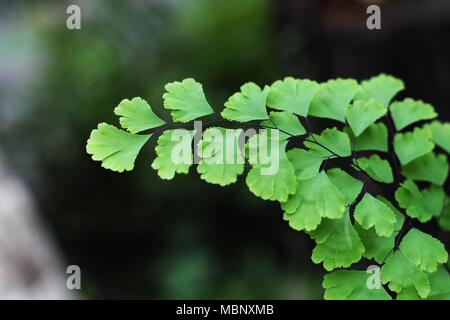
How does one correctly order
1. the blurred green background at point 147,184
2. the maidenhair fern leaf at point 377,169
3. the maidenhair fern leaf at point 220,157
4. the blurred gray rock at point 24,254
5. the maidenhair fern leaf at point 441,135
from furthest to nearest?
the blurred green background at point 147,184 → the blurred gray rock at point 24,254 → the maidenhair fern leaf at point 441,135 → the maidenhair fern leaf at point 377,169 → the maidenhair fern leaf at point 220,157

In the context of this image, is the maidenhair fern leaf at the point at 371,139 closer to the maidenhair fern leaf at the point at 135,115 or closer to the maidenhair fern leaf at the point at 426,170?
the maidenhair fern leaf at the point at 426,170

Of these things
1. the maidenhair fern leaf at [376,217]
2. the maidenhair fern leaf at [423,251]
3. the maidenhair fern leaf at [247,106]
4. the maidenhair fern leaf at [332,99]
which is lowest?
the maidenhair fern leaf at [423,251]

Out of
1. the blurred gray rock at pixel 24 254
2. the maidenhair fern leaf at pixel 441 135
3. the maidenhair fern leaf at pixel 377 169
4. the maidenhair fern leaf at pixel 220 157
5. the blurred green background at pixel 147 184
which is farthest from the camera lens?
Result: the blurred green background at pixel 147 184

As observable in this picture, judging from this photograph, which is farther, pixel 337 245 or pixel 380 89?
pixel 380 89

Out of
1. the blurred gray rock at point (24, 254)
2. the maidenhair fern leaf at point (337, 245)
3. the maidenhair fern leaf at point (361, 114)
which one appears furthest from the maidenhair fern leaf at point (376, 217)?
the blurred gray rock at point (24, 254)

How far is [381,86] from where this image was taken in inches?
28.4

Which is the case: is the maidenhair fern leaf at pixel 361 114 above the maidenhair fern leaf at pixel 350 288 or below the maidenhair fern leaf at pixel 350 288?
above

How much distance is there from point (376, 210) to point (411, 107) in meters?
0.24

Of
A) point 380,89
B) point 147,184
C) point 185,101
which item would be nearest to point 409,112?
point 380,89

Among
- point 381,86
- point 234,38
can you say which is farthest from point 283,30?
point 381,86

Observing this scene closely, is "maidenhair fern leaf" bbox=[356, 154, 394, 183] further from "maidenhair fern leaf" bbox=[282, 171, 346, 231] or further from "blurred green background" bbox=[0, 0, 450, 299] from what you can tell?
"blurred green background" bbox=[0, 0, 450, 299]

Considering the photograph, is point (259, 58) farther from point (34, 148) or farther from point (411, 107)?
point (411, 107)

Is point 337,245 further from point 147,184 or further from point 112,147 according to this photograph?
point 147,184

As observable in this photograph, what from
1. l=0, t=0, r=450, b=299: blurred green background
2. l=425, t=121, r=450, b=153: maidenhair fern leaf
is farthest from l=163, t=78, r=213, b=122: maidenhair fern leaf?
l=0, t=0, r=450, b=299: blurred green background
